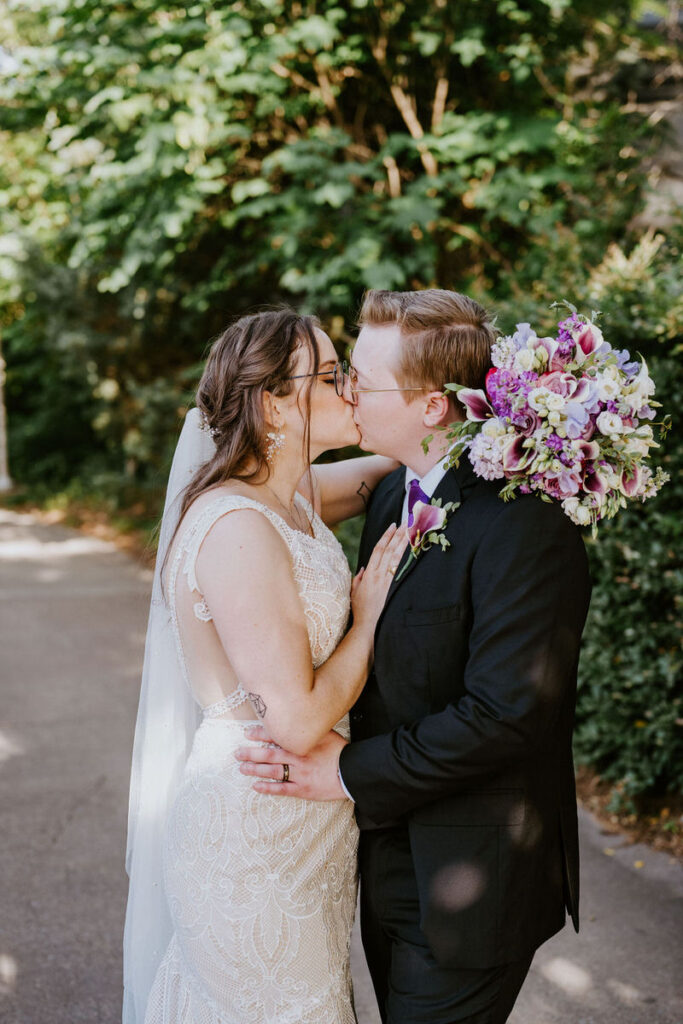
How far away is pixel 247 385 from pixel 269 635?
2.27 feet

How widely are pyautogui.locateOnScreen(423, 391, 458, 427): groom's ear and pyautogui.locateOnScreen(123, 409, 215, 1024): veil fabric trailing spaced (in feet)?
2.18

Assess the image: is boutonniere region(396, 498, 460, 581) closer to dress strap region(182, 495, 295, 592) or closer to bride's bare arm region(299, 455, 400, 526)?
dress strap region(182, 495, 295, 592)

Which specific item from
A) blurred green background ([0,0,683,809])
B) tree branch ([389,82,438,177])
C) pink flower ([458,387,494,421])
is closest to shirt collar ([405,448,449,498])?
pink flower ([458,387,494,421])

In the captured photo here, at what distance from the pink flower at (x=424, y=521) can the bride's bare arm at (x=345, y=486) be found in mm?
876

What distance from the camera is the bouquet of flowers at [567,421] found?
188cm

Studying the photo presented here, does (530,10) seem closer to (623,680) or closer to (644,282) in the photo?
(644,282)

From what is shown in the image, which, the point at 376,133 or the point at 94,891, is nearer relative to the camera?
the point at 94,891

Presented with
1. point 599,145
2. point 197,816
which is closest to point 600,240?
point 599,145

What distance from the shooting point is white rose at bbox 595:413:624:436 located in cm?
187

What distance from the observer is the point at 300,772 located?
2.15 m

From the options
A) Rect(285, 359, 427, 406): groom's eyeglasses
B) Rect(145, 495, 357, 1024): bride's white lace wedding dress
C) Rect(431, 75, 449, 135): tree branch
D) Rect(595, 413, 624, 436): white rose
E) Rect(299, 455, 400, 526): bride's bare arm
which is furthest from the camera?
Rect(431, 75, 449, 135): tree branch

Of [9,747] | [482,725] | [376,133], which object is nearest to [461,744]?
[482,725]

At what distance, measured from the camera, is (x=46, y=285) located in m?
14.1

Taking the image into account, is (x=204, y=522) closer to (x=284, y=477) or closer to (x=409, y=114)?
(x=284, y=477)
